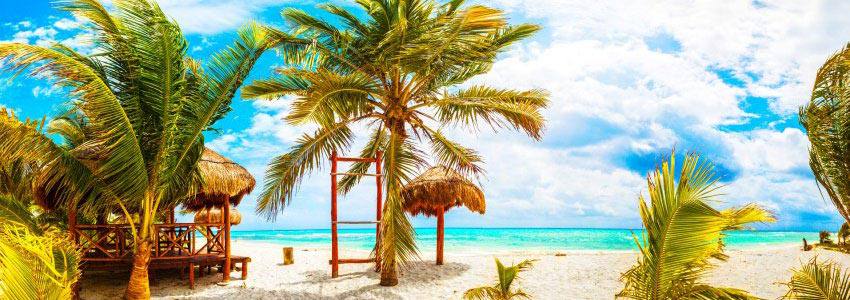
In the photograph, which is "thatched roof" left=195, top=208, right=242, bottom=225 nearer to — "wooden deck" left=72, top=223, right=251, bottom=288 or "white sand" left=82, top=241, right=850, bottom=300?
"white sand" left=82, top=241, right=850, bottom=300

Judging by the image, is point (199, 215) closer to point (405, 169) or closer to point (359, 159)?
point (359, 159)

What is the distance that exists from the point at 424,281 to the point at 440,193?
198 cm

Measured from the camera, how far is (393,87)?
426 inches

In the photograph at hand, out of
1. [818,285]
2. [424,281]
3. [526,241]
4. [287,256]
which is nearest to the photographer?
[818,285]

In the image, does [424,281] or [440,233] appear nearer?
[424,281]

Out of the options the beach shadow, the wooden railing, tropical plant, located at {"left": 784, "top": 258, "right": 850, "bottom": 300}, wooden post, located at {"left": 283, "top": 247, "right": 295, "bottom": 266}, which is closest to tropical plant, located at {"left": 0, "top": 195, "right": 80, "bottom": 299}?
tropical plant, located at {"left": 784, "top": 258, "right": 850, "bottom": 300}

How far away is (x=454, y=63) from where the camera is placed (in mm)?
10086

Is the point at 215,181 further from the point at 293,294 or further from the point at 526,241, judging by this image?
the point at 526,241

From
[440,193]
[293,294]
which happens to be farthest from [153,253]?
[440,193]

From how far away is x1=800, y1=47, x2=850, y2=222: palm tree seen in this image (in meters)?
5.07

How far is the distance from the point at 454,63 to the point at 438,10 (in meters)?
0.98

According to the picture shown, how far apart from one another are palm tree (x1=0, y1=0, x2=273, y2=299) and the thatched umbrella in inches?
192

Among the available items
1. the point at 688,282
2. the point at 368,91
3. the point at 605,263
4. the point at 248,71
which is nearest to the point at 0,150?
the point at 248,71

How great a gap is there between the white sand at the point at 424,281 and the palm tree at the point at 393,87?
0.87 m
